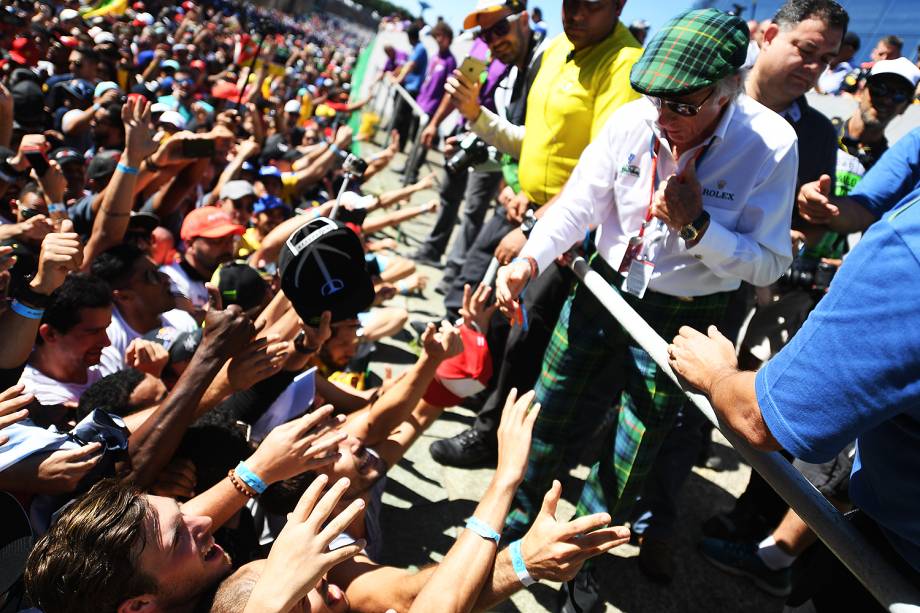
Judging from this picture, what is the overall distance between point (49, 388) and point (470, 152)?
258cm

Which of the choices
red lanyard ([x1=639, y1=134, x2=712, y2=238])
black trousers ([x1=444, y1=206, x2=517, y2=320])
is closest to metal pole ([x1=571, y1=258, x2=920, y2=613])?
red lanyard ([x1=639, y1=134, x2=712, y2=238])

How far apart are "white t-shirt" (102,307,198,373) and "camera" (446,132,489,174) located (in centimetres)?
181

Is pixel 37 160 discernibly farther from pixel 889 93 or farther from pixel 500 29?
pixel 889 93

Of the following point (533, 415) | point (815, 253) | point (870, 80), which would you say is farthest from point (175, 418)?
point (870, 80)

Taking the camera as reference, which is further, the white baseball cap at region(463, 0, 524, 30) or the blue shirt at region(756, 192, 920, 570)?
the white baseball cap at region(463, 0, 524, 30)

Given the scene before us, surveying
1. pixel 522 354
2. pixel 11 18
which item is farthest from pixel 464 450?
pixel 11 18

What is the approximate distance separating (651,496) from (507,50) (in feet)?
8.87

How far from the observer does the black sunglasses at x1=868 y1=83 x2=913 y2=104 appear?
3559 mm

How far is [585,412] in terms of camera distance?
9.64 feet

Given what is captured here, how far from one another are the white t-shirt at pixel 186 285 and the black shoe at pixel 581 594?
2637mm

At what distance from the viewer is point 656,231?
2.40m

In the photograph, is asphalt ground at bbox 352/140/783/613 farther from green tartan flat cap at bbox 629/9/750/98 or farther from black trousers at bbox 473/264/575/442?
green tartan flat cap at bbox 629/9/750/98

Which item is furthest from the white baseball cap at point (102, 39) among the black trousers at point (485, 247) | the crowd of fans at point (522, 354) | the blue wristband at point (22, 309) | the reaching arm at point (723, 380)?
the reaching arm at point (723, 380)

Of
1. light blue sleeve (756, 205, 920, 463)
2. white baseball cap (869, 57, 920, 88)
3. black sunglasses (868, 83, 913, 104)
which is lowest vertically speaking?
light blue sleeve (756, 205, 920, 463)
